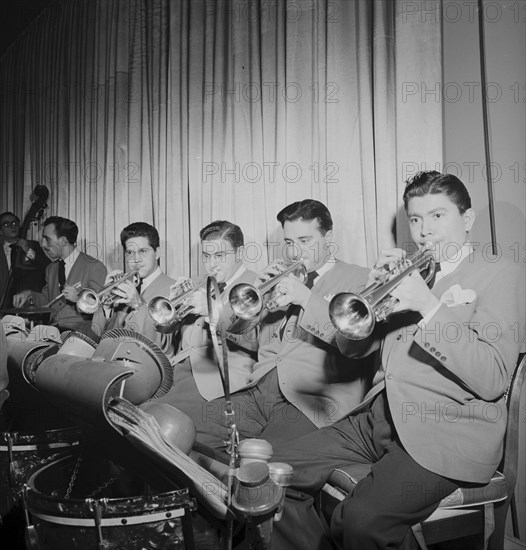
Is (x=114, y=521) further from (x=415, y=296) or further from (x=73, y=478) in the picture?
(x=415, y=296)

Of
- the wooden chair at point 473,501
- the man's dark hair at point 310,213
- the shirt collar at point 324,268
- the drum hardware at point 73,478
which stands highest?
the man's dark hair at point 310,213

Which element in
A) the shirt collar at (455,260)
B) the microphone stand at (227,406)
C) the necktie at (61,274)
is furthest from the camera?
the necktie at (61,274)

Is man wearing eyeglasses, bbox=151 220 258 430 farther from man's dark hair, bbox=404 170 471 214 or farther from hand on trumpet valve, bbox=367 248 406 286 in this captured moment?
man's dark hair, bbox=404 170 471 214

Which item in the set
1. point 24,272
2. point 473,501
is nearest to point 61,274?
point 24,272

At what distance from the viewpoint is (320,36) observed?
300cm

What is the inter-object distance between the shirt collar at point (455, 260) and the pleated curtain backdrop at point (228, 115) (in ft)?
2.09

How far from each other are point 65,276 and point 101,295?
3.36 ft

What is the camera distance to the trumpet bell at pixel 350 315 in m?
1.84

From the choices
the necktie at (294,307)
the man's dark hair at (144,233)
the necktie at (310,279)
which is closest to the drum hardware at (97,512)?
the necktie at (294,307)

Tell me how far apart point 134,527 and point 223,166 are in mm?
2779

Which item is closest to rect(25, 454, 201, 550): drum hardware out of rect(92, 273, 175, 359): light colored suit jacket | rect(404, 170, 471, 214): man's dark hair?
rect(404, 170, 471, 214): man's dark hair

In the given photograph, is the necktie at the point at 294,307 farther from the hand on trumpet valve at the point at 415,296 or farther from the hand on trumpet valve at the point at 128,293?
the hand on trumpet valve at the point at 128,293

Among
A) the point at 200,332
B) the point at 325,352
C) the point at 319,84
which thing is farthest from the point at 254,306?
the point at 319,84

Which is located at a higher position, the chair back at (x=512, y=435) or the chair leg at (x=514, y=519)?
the chair back at (x=512, y=435)
